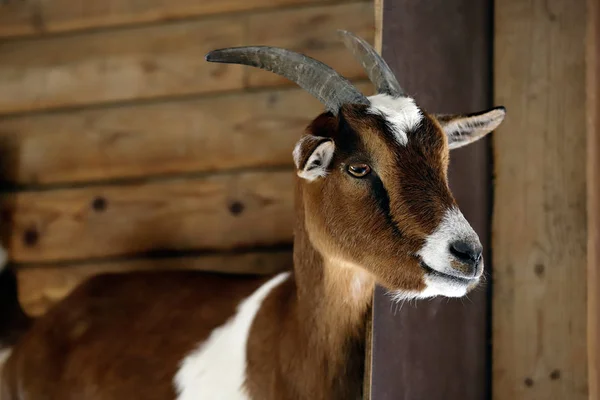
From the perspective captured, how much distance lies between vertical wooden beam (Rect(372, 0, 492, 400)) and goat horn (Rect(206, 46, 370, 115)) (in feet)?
0.82

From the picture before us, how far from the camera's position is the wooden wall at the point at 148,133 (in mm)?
3023

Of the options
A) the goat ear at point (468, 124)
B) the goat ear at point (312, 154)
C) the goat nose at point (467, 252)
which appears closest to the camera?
the goat nose at point (467, 252)

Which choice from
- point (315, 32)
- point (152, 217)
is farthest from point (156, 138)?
point (315, 32)

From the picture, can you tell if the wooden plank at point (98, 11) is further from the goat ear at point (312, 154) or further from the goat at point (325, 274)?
the goat ear at point (312, 154)

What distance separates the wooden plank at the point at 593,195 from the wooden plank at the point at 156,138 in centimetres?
73

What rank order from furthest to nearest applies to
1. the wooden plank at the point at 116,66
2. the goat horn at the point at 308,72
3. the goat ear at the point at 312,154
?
the wooden plank at the point at 116,66
the goat horn at the point at 308,72
the goat ear at the point at 312,154

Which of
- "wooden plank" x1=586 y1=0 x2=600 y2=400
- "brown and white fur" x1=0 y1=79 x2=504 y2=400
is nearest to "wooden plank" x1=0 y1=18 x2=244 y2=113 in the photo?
"brown and white fur" x1=0 y1=79 x2=504 y2=400

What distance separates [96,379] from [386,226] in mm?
1149

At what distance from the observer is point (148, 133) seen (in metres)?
3.21

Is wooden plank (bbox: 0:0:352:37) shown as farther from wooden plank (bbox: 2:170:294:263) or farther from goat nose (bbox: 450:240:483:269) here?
goat nose (bbox: 450:240:483:269)

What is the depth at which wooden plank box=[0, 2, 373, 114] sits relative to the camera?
3039mm

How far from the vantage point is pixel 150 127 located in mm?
3213

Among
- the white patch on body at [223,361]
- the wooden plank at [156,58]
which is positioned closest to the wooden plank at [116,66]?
the wooden plank at [156,58]

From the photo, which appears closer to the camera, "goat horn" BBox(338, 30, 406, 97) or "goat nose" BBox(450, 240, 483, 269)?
"goat nose" BBox(450, 240, 483, 269)
